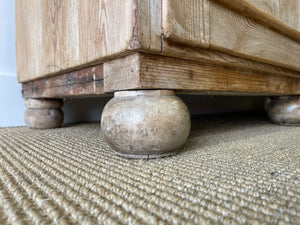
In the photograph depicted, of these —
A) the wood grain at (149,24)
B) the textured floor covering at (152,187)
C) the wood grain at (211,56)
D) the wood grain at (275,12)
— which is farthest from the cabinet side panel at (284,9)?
the textured floor covering at (152,187)

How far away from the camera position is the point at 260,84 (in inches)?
30.6

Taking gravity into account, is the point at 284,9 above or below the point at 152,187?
above

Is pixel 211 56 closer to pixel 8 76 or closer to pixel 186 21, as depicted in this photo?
pixel 186 21

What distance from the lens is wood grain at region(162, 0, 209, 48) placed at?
0.44 meters

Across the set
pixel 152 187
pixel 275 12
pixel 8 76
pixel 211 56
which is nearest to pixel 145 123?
pixel 152 187

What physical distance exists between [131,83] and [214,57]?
9.3 inches

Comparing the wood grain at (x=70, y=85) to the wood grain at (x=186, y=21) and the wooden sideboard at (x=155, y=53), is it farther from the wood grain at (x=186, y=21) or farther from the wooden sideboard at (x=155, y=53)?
the wood grain at (x=186, y=21)

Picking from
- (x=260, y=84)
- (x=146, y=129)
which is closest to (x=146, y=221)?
(x=146, y=129)

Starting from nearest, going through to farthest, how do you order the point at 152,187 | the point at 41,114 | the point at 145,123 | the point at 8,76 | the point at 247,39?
the point at 152,187, the point at 145,123, the point at 247,39, the point at 41,114, the point at 8,76

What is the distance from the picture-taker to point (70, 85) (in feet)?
2.32

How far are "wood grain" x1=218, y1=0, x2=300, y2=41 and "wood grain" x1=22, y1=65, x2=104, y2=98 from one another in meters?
0.36

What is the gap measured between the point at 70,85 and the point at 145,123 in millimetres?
372

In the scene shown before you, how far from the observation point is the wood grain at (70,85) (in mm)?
575

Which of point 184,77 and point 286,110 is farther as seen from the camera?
point 286,110
